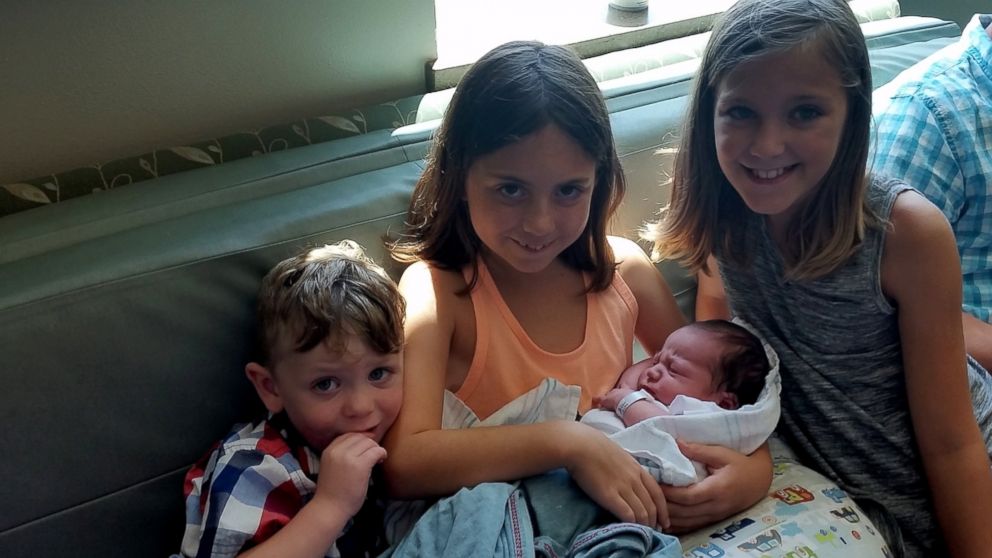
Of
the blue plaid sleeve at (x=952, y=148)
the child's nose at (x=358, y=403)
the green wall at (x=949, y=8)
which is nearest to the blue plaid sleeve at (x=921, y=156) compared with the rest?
the blue plaid sleeve at (x=952, y=148)

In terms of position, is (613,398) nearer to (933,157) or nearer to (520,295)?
(520,295)

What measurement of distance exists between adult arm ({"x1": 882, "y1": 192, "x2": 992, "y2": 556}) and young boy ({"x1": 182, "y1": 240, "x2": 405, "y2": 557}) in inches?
29.4

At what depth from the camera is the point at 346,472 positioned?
3.35 feet

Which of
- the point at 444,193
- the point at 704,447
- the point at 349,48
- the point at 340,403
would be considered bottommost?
the point at 704,447

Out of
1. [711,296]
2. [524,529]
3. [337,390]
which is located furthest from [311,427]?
[711,296]

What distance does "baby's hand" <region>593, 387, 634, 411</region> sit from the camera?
49.4 inches

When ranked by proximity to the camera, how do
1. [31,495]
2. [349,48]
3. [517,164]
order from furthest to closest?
[349,48]
[517,164]
[31,495]

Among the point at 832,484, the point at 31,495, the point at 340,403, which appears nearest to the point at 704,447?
the point at 832,484

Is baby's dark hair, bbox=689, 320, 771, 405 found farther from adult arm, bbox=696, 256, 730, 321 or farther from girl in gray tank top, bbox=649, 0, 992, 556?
adult arm, bbox=696, 256, 730, 321

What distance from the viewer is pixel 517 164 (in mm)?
1116

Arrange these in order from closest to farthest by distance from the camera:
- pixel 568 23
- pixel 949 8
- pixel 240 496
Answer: pixel 240 496, pixel 568 23, pixel 949 8

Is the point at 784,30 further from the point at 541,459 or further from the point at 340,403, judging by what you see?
the point at 340,403

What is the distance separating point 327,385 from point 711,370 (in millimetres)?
601

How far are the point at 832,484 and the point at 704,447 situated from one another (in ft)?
0.79
